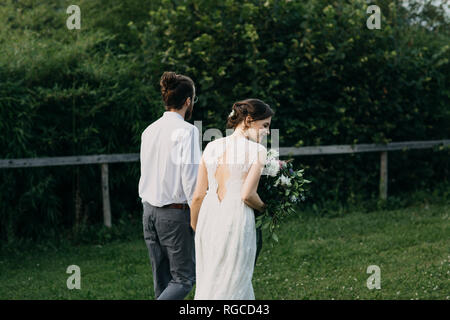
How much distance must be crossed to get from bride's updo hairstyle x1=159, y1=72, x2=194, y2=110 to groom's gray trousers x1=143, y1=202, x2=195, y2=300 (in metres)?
0.85

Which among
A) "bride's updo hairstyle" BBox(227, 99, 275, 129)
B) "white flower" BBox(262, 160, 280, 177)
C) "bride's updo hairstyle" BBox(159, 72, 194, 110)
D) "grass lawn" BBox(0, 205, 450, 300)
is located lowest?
"grass lawn" BBox(0, 205, 450, 300)

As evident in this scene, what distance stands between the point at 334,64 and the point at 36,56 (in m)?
5.01

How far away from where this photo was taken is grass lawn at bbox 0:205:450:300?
5.96m

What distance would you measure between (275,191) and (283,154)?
5.21 m

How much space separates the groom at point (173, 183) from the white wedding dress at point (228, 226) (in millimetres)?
199

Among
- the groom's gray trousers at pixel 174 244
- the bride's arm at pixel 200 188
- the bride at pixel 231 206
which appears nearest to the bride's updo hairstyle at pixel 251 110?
the bride at pixel 231 206

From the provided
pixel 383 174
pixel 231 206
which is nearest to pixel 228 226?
pixel 231 206

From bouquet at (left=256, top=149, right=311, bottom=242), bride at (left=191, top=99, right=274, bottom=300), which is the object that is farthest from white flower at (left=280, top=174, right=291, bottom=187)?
bride at (left=191, top=99, right=274, bottom=300)

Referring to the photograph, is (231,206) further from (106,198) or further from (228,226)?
(106,198)

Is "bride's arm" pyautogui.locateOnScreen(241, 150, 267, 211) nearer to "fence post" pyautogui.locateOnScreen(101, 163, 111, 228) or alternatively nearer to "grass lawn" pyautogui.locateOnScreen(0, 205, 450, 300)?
"grass lawn" pyautogui.locateOnScreen(0, 205, 450, 300)

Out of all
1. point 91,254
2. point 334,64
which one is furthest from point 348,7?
point 91,254

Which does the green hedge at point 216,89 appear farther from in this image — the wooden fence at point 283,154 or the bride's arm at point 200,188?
the bride's arm at point 200,188

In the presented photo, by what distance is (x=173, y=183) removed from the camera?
14.2ft

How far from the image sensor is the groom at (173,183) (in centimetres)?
430
